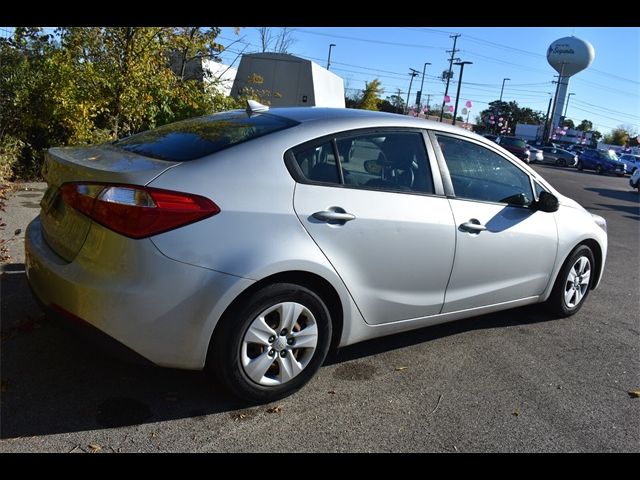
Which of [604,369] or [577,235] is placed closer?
[604,369]

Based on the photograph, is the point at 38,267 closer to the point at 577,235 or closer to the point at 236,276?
the point at 236,276

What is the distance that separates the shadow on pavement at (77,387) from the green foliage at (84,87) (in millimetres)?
4872

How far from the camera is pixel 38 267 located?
292 centimetres

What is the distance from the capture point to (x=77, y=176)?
2812 mm

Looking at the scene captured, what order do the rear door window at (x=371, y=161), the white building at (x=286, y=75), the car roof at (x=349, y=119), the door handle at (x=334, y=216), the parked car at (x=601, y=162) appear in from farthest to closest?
the parked car at (x=601, y=162) → the white building at (x=286, y=75) → the car roof at (x=349, y=119) → the rear door window at (x=371, y=161) → the door handle at (x=334, y=216)

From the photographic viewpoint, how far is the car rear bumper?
2.53 m

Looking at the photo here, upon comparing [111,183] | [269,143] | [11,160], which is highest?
[269,143]

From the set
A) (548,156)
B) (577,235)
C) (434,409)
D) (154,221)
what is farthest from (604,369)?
(548,156)

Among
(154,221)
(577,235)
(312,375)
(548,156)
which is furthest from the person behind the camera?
(548,156)

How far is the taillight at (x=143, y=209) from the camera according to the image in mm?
2533

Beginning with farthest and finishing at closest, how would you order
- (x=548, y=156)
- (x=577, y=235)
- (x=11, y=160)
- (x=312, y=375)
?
(x=548, y=156) → (x=11, y=160) → (x=577, y=235) → (x=312, y=375)

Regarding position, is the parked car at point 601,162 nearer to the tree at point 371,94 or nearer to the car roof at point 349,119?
the tree at point 371,94

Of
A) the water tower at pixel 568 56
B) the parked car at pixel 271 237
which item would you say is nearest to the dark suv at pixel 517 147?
the parked car at pixel 271 237

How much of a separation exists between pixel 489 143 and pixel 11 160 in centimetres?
673
